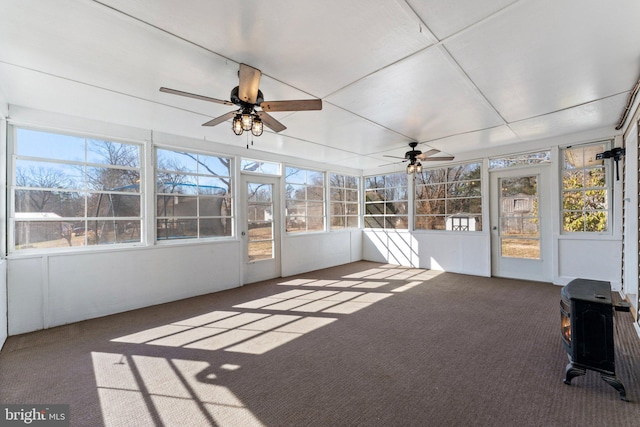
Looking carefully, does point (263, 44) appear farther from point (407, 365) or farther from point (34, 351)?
point (34, 351)

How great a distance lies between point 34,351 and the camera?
8.94 ft

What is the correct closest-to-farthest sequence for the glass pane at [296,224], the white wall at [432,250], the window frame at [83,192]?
the window frame at [83,192]
the white wall at [432,250]
the glass pane at [296,224]

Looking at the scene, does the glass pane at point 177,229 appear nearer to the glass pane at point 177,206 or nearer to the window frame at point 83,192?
the glass pane at point 177,206

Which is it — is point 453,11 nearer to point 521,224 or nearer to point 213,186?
point 213,186

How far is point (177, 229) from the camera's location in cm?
450

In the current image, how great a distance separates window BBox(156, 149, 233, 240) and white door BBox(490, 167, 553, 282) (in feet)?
17.7

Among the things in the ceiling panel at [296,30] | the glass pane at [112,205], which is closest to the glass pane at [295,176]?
the glass pane at [112,205]

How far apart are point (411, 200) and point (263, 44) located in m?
5.53

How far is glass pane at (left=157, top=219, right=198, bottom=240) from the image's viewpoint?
432 cm

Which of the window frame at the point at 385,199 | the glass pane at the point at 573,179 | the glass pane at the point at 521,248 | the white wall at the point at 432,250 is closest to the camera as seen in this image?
the glass pane at the point at 573,179

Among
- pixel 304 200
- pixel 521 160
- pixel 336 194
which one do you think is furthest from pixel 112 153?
pixel 521 160

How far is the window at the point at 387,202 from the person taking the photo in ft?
23.2

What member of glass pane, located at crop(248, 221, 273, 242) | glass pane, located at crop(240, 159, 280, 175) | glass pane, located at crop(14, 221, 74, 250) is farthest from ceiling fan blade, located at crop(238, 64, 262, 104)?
glass pane, located at crop(248, 221, 273, 242)

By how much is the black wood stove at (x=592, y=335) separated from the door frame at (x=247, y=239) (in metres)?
4.65
